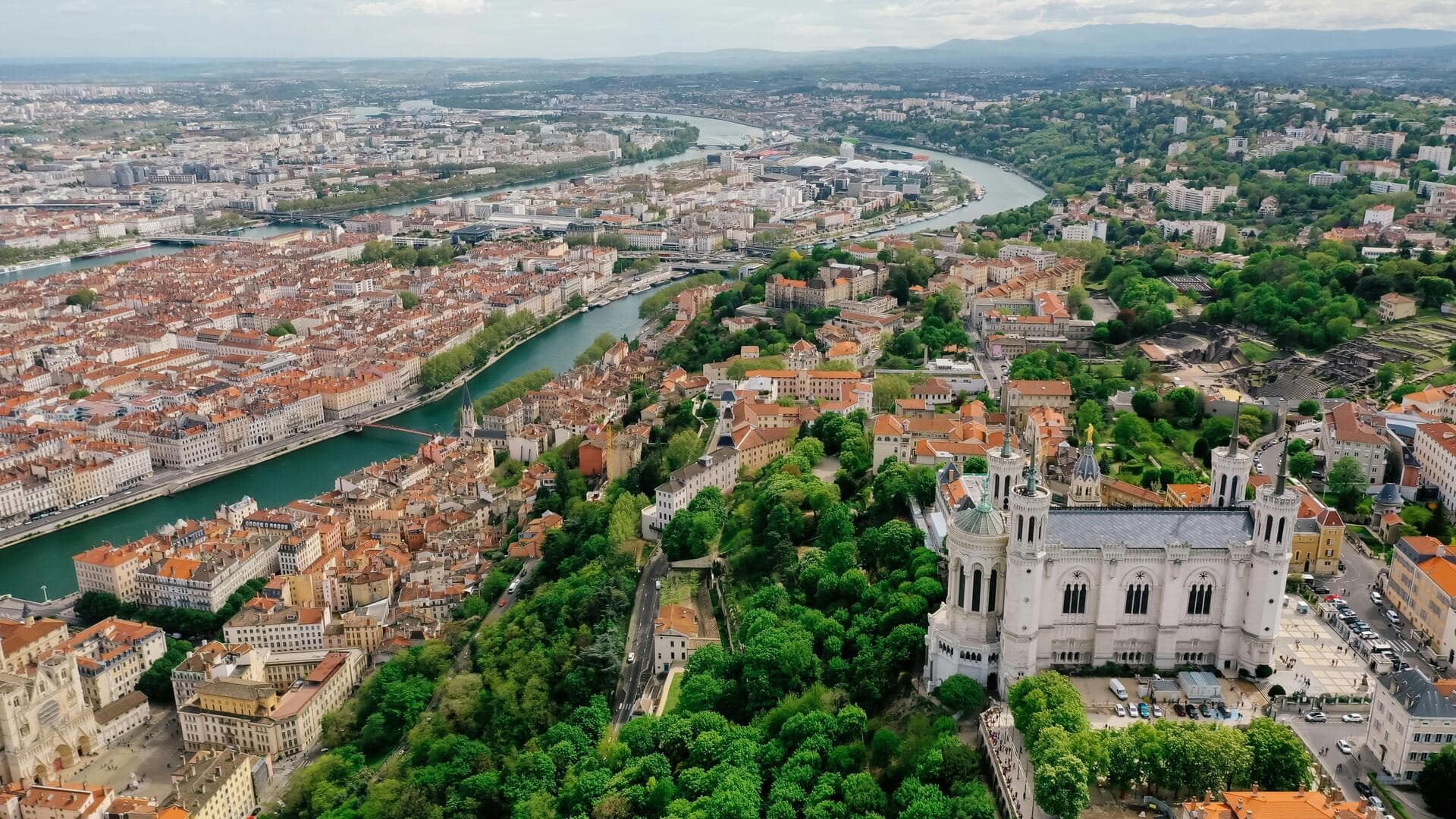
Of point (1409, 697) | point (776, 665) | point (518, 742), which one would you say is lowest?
point (518, 742)

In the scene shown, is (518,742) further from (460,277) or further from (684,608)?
(460,277)

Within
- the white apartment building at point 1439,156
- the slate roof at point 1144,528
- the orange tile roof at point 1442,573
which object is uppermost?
the white apartment building at point 1439,156

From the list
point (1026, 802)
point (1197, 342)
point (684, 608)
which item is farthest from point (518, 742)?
point (1197, 342)

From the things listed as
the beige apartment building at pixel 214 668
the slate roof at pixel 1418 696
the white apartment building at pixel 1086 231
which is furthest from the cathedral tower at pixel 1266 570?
the white apartment building at pixel 1086 231

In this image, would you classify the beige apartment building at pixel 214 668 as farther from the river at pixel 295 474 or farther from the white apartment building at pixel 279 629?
the river at pixel 295 474

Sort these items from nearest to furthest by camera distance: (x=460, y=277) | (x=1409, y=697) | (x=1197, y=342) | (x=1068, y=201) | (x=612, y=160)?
1. (x=1409, y=697)
2. (x=1197, y=342)
3. (x=460, y=277)
4. (x=1068, y=201)
5. (x=612, y=160)

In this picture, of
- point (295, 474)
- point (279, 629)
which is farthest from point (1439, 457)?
point (295, 474)
